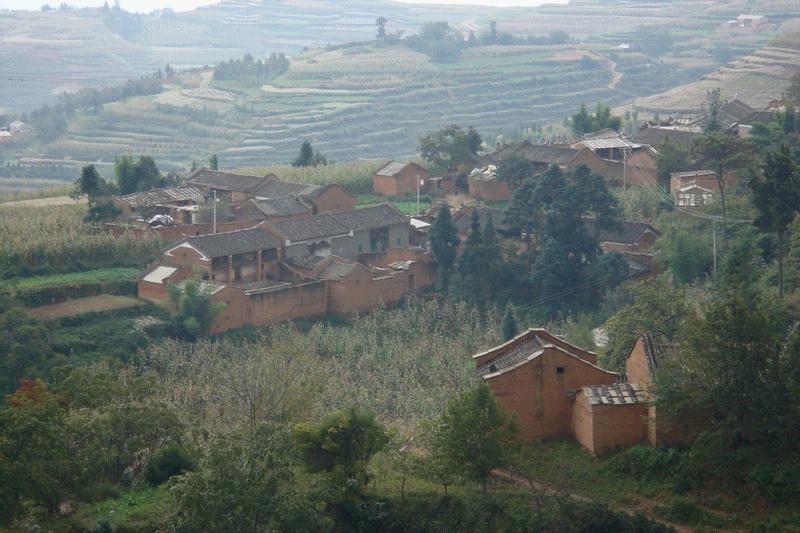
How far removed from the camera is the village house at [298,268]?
2966cm

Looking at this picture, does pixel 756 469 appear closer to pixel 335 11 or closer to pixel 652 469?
pixel 652 469

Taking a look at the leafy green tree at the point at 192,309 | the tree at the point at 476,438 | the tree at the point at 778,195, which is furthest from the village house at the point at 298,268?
the tree at the point at 476,438

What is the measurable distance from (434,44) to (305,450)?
7325 centimetres

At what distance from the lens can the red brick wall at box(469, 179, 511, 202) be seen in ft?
124

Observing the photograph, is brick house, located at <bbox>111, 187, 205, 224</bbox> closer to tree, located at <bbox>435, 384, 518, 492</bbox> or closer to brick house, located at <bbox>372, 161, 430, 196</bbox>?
brick house, located at <bbox>372, 161, 430, 196</bbox>

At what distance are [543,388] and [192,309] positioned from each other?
1184 centimetres

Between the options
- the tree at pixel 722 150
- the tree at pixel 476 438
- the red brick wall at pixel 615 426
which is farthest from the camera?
the tree at pixel 722 150

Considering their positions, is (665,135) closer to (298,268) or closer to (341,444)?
(298,268)

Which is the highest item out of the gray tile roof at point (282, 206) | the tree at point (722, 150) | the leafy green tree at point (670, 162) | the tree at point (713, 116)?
the tree at point (722, 150)

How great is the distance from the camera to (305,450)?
651 inches

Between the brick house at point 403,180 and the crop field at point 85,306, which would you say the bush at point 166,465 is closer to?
→ the crop field at point 85,306

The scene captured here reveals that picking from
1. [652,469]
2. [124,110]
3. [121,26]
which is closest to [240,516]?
[652,469]

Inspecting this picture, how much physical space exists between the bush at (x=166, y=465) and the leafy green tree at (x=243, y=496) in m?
2.27

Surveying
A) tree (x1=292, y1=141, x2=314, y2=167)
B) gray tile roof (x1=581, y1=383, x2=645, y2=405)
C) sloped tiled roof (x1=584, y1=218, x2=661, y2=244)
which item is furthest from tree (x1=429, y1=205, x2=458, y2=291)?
gray tile roof (x1=581, y1=383, x2=645, y2=405)
